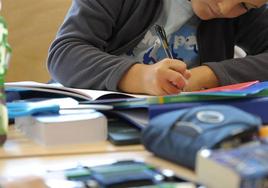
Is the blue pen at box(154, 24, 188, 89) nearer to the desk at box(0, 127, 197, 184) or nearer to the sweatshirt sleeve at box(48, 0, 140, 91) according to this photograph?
the sweatshirt sleeve at box(48, 0, 140, 91)

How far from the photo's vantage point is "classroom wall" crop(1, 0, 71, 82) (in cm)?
144

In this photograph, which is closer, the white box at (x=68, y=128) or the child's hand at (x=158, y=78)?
the white box at (x=68, y=128)

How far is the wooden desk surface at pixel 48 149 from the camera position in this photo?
1.75ft

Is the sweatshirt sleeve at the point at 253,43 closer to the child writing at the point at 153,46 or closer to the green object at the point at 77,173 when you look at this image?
the child writing at the point at 153,46

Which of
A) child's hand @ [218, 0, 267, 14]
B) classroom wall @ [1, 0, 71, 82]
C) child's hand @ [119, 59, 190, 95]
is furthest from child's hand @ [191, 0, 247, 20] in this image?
classroom wall @ [1, 0, 71, 82]

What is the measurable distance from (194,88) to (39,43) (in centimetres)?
65

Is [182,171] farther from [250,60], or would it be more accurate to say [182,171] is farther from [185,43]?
[185,43]

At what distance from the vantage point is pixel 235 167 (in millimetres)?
368

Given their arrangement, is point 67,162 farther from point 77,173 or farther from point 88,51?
point 88,51

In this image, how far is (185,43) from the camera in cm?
120

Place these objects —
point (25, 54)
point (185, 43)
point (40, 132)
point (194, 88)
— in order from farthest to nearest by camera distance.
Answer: point (25, 54) < point (185, 43) < point (194, 88) < point (40, 132)

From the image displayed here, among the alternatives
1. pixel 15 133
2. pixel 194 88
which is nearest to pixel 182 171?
pixel 15 133

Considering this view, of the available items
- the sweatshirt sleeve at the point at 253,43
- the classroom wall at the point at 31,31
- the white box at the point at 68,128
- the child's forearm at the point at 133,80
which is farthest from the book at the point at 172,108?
the classroom wall at the point at 31,31

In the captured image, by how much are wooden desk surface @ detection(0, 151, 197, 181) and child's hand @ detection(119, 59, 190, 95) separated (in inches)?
12.3
